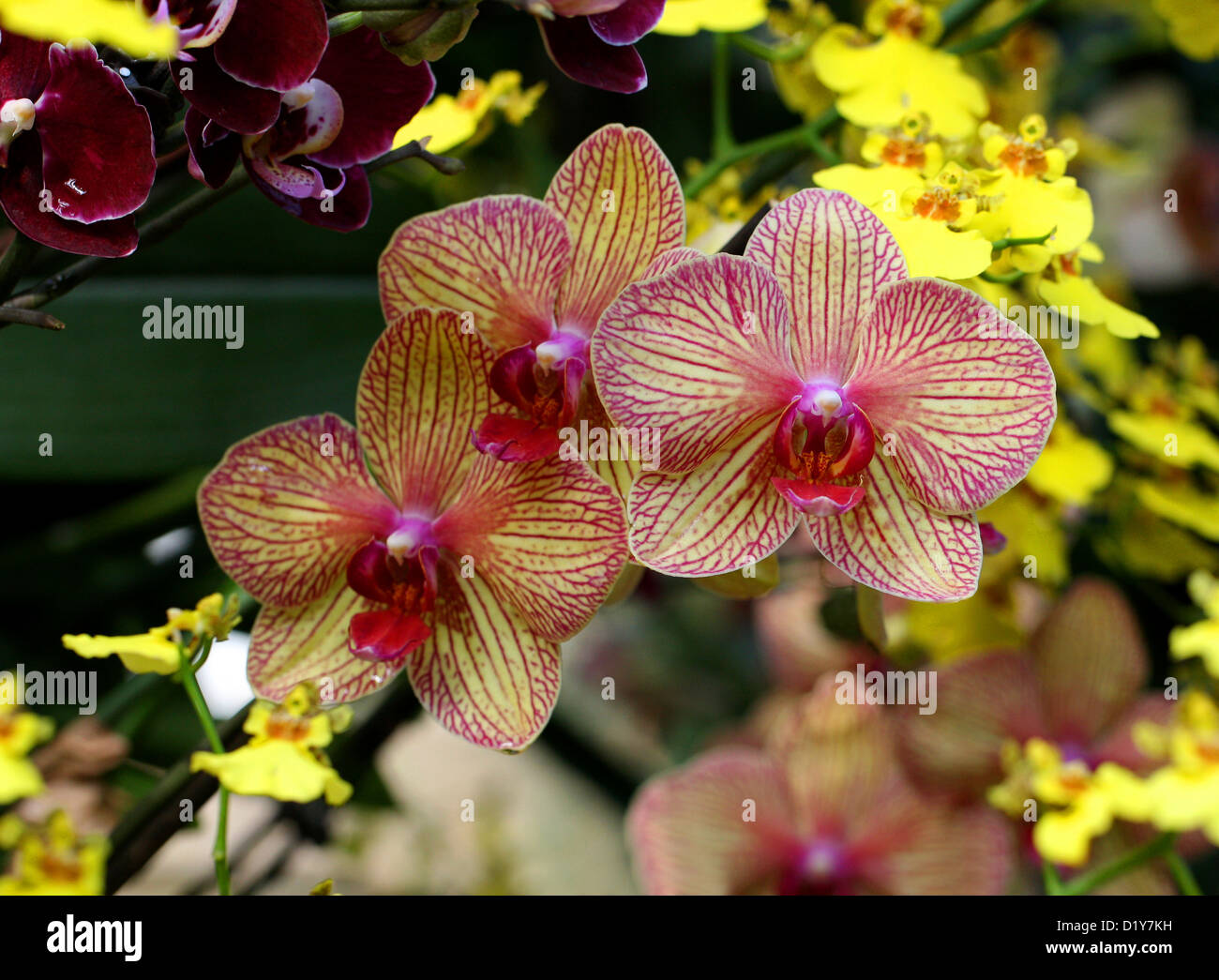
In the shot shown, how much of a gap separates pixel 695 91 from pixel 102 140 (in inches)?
26.2

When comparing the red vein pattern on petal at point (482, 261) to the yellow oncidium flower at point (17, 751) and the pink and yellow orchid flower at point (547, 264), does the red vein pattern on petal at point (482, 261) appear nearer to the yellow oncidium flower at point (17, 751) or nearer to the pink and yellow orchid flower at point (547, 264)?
the pink and yellow orchid flower at point (547, 264)

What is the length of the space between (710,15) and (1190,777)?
358 mm

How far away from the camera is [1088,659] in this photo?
599mm

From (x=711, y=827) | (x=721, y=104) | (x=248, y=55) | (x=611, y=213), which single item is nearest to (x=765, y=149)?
(x=721, y=104)

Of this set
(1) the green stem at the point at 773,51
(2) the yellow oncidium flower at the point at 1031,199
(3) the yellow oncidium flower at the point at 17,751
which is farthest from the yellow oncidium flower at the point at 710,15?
(3) the yellow oncidium flower at the point at 17,751

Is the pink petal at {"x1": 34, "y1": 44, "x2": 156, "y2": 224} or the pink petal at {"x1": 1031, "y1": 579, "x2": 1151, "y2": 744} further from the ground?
the pink petal at {"x1": 34, "y1": 44, "x2": 156, "y2": 224}

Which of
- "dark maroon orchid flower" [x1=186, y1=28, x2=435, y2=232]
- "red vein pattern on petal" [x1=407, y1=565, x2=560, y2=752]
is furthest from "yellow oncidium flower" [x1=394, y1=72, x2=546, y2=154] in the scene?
"red vein pattern on petal" [x1=407, y1=565, x2=560, y2=752]

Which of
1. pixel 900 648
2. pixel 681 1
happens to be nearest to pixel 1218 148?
pixel 900 648

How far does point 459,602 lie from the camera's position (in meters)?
0.37

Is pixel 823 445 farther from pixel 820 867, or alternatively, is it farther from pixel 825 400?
pixel 820 867

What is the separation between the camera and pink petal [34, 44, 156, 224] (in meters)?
0.28

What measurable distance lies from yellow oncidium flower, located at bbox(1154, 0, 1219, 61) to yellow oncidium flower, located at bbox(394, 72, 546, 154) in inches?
13.0
